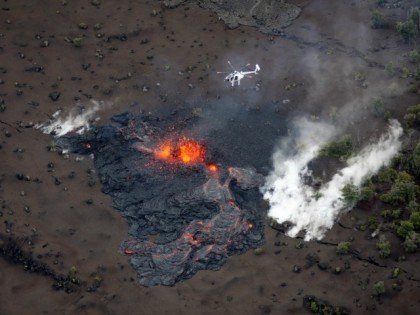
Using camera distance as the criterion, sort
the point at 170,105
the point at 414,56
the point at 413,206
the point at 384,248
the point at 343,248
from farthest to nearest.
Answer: the point at 414,56 < the point at 170,105 < the point at 413,206 < the point at 343,248 < the point at 384,248

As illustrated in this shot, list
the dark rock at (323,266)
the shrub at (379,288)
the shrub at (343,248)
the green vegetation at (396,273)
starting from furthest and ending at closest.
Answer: the shrub at (343,248), the dark rock at (323,266), the green vegetation at (396,273), the shrub at (379,288)

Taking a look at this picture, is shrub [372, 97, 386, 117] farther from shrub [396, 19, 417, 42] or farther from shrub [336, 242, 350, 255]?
shrub [336, 242, 350, 255]

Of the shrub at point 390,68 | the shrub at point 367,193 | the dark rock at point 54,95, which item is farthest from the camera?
the shrub at point 390,68

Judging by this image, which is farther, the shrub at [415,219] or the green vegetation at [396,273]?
the shrub at [415,219]

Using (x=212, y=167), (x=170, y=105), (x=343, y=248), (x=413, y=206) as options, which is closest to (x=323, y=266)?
(x=343, y=248)

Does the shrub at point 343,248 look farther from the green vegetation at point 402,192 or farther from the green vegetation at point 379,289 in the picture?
the green vegetation at point 402,192

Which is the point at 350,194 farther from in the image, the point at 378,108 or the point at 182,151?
the point at 182,151

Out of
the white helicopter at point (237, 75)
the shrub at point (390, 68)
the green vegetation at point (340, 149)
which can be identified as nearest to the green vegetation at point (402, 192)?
the green vegetation at point (340, 149)

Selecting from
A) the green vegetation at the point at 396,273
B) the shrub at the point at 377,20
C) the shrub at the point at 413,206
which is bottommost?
the green vegetation at the point at 396,273
